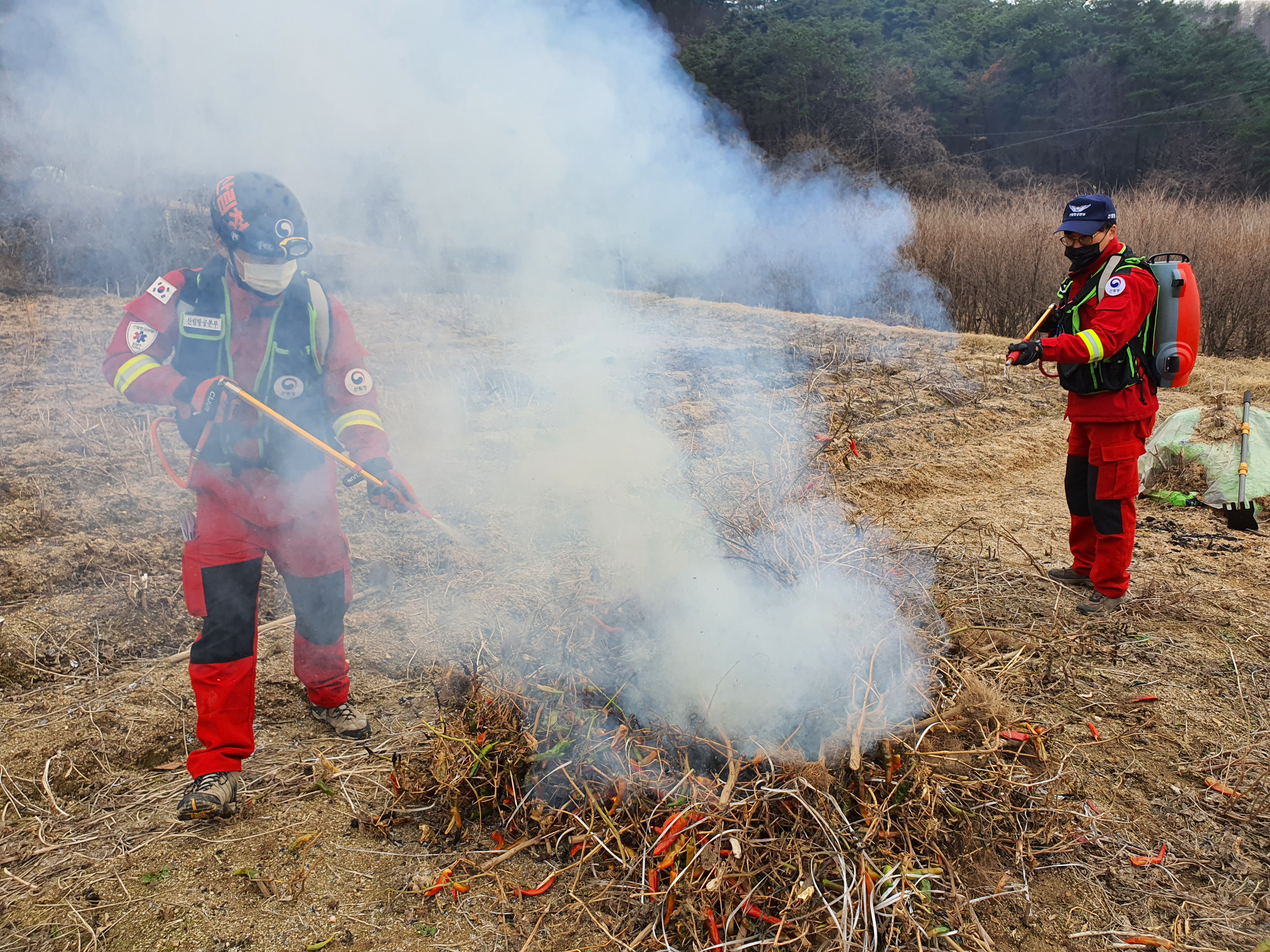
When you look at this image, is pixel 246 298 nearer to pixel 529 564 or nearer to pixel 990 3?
pixel 529 564

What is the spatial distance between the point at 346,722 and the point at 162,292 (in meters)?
1.84

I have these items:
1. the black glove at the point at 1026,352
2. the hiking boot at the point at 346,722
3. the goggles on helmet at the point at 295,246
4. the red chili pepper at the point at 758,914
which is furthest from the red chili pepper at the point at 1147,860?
the goggles on helmet at the point at 295,246

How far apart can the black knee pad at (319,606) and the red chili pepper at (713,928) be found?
72.5 inches

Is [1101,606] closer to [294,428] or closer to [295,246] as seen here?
[294,428]

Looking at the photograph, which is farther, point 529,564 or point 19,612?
point 529,564

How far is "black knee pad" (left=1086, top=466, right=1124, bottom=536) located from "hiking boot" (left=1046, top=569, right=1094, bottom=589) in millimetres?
468

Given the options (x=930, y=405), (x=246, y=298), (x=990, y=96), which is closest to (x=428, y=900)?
(x=246, y=298)

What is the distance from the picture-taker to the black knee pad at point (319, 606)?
10.2 feet

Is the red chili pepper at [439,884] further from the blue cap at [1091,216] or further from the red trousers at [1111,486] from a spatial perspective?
the blue cap at [1091,216]

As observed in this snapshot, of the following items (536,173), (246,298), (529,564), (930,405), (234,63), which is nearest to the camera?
(246,298)

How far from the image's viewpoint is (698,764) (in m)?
2.59

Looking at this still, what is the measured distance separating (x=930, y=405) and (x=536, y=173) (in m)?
5.20

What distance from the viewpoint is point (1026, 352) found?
4.21 metres

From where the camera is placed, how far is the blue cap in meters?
4.11
